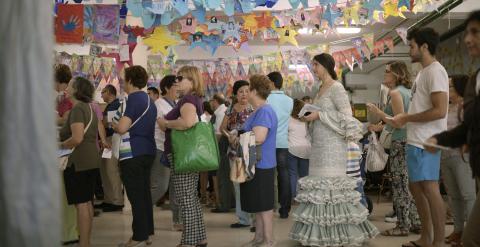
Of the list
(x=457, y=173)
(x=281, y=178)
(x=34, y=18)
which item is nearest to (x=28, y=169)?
(x=34, y=18)

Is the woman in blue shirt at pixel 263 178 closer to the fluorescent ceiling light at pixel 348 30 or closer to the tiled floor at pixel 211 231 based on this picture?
the tiled floor at pixel 211 231

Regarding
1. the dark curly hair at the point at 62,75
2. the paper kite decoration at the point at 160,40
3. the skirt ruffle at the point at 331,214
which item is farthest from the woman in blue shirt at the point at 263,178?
the paper kite decoration at the point at 160,40

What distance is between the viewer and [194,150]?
4445mm

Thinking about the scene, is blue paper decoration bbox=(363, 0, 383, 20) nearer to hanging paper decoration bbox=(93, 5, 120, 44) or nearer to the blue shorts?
hanging paper decoration bbox=(93, 5, 120, 44)

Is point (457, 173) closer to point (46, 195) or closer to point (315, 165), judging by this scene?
point (315, 165)

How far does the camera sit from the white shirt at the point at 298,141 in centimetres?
719

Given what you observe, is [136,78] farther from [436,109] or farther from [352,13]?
[352,13]

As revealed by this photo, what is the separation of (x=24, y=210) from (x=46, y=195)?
0.09ft

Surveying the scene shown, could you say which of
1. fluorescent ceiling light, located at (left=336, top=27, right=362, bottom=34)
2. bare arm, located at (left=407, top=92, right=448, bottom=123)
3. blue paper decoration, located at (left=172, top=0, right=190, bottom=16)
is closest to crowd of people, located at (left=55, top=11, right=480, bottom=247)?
bare arm, located at (left=407, top=92, right=448, bottom=123)

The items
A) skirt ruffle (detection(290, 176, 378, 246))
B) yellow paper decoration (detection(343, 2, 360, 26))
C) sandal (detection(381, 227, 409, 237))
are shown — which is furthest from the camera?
yellow paper decoration (detection(343, 2, 360, 26))

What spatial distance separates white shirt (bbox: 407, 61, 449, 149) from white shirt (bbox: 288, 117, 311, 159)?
119 inches

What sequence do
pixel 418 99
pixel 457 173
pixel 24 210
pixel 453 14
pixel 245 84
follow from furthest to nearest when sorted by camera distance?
1. pixel 453 14
2. pixel 245 84
3. pixel 457 173
4. pixel 418 99
5. pixel 24 210

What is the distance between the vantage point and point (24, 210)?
62 cm

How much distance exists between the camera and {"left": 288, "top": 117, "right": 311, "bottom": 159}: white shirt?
7.19 meters
